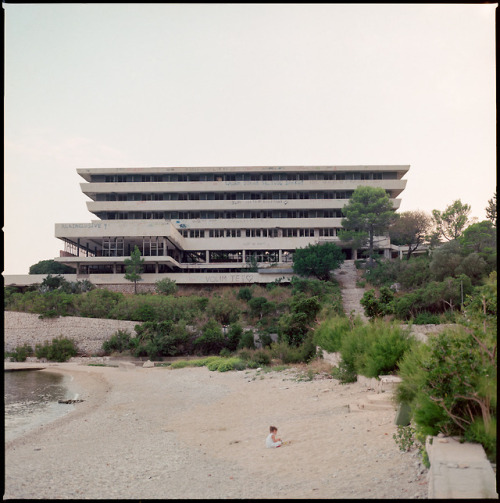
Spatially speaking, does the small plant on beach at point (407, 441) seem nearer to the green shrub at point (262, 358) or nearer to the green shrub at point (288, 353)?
the green shrub at point (288, 353)

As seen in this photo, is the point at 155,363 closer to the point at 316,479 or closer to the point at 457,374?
the point at 316,479

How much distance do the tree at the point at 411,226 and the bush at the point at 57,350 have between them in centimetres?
3738

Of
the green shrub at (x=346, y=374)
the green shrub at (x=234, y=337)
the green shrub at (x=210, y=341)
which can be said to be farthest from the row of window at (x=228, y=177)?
the green shrub at (x=346, y=374)

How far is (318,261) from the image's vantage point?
5272 centimetres

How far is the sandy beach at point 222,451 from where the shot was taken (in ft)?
25.2

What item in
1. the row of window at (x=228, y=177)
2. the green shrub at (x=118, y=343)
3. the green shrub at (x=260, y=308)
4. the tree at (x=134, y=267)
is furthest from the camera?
the row of window at (x=228, y=177)

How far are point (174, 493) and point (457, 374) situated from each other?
442cm

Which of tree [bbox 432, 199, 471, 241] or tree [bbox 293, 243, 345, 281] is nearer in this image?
tree [bbox 293, 243, 345, 281]

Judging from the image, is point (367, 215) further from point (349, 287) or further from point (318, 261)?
point (349, 287)

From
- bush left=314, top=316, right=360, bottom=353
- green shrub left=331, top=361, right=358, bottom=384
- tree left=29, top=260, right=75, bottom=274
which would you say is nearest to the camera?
green shrub left=331, top=361, right=358, bottom=384

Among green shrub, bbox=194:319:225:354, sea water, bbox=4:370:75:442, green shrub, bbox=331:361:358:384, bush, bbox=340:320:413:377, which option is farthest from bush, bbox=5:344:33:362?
bush, bbox=340:320:413:377

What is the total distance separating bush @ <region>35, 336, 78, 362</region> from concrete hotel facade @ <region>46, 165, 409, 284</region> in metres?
25.7

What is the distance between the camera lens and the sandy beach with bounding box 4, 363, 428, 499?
25.2ft

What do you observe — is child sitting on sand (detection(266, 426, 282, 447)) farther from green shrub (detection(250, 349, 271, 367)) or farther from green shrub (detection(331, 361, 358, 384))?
green shrub (detection(250, 349, 271, 367))
